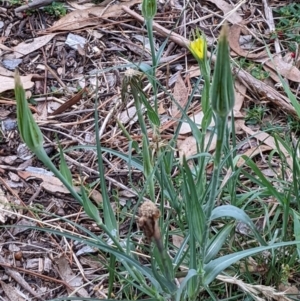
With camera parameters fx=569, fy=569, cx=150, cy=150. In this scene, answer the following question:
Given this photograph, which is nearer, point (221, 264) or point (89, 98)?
point (221, 264)

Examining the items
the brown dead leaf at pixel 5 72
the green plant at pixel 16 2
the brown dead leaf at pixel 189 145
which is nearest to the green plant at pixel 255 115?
the brown dead leaf at pixel 189 145

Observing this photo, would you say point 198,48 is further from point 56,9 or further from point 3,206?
point 56,9

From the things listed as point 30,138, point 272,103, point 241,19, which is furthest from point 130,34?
point 30,138

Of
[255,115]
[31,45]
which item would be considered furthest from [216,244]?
[31,45]

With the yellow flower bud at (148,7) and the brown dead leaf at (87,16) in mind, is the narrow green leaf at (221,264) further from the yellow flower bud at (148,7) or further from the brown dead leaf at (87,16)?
the brown dead leaf at (87,16)

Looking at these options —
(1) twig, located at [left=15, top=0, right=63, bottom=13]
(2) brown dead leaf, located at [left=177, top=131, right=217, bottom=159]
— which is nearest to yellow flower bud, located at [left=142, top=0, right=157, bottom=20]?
(2) brown dead leaf, located at [left=177, top=131, right=217, bottom=159]

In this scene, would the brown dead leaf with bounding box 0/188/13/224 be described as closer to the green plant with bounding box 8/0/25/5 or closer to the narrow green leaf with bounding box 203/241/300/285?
the narrow green leaf with bounding box 203/241/300/285

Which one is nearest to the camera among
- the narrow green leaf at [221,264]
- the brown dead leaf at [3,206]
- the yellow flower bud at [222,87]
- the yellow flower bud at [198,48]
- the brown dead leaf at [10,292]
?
the yellow flower bud at [222,87]
